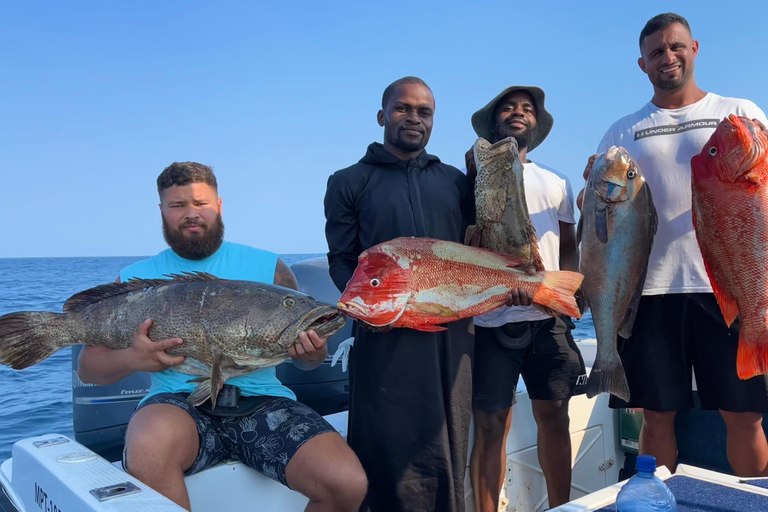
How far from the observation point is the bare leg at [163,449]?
2.89 meters

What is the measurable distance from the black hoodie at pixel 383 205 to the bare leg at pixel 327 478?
2.96 ft

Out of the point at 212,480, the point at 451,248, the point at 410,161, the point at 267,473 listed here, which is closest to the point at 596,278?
the point at 451,248

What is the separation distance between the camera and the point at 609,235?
11.2 ft

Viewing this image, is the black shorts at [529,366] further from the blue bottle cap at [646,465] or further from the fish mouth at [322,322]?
the blue bottle cap at [646,465]

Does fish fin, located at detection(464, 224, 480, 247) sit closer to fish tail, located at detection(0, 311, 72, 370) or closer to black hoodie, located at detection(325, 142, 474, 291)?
black hoodie, located at detection(325, 142, 474, 291)

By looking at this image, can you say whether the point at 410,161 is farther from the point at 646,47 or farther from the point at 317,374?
the point at 317,374

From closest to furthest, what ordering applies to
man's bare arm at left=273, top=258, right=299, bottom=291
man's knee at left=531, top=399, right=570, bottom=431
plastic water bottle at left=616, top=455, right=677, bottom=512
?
plastic water bottle at left=616, top=455, right=677, bottom=512 → man's bare arm at left=273, top=258, right=299, bottom=291 → man's knee at left=531, top=399, right=570, bottom=431

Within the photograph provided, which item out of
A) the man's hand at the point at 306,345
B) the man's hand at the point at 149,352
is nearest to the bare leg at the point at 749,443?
the man's hand at the point at 306,345

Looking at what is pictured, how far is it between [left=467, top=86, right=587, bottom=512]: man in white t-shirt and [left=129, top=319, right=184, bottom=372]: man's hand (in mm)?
1844

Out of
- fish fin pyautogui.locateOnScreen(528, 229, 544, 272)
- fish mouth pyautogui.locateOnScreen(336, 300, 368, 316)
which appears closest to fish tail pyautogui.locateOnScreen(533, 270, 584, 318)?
fish fin pyautogui.locateOnScreen(528, 229, 544, 272)

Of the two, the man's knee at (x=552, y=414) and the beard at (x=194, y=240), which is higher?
the beard at (x=194, y=240)

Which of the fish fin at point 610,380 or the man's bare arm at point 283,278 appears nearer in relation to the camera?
the fish fin at point 610,380

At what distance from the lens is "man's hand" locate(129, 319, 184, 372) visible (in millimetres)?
3129

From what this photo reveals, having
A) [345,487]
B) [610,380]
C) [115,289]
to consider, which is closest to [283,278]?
[115,289]
